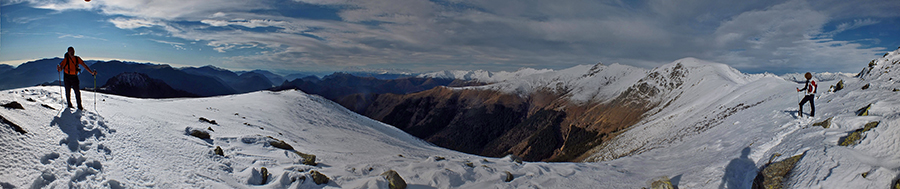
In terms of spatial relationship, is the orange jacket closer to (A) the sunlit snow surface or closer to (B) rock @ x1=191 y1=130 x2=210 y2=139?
(A) the sunlit snow surface

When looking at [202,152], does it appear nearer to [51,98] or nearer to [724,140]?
[51,98]

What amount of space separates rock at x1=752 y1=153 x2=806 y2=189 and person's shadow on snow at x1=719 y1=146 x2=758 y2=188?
21.0 inches

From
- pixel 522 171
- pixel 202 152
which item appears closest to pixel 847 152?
pixel 522 171

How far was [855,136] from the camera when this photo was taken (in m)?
11.8

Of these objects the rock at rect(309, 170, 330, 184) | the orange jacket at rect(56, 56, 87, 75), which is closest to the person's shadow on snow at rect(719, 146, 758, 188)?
the rock at rect(309, 170, 330, 184)

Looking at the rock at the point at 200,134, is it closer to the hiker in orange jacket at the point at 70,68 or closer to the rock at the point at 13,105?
the hiker in orange jacket at the point at 70,68

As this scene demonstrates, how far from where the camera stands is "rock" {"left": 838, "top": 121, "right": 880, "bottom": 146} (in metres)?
11.5

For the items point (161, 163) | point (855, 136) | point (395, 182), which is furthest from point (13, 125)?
point (855, 136)

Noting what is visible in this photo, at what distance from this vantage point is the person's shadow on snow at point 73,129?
10.0 m

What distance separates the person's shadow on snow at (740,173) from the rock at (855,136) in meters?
2.91

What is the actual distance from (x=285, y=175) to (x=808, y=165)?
62.6ft

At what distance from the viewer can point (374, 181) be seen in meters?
11.4

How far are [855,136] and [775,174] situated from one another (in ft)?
10.3

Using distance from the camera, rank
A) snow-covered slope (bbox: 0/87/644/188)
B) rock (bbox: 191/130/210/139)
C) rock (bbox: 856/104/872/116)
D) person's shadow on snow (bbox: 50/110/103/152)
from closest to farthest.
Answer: snow-covered slope (bbox: 0/87/644/188) < person's shadow on snow (bbox: 50/110/103/152) < rock (bbox: 856/104/872/116) < rock (bbox: 191/130/210/139)
